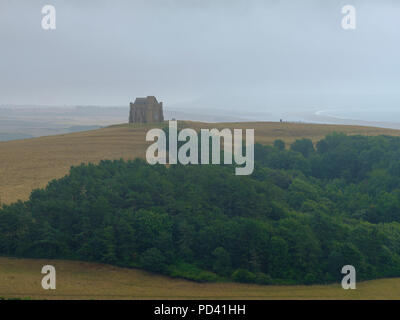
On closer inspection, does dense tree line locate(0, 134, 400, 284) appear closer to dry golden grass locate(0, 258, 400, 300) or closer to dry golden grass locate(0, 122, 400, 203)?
dry golden grass locate(0, 258, 400, 300)

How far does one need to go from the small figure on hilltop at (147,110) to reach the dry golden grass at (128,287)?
66.9 meters

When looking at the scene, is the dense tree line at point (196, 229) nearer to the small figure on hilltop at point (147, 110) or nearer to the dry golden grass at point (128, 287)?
the dry golden grass at point (128, 287)

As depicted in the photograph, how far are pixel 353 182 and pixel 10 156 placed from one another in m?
46.0

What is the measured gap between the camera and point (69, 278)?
24.3 metres

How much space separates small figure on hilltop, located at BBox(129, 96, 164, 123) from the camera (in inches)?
3600

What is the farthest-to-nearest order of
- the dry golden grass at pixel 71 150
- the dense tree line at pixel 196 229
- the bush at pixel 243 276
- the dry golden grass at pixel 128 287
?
1. the dry golden grass at pixel 71 150
2. the dense tree line at pixel 196 229
3. the bush at pixel 243 276
4. the dry golden grass at pixel 128 287

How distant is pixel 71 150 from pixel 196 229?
43760 mm

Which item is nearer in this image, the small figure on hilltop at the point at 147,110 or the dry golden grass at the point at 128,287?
the dry golden grass at the point at 128,287

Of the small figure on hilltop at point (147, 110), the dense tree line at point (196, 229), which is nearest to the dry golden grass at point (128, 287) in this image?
the dense tree line at point (196, 229)

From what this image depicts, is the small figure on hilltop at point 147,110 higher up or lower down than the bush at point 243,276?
higher up

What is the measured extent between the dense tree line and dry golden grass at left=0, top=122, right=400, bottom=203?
44.1 ft

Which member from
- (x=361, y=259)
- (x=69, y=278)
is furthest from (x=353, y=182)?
(x=69, y=278)

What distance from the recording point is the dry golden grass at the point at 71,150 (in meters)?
49.0

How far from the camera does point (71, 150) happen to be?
2660 inches
